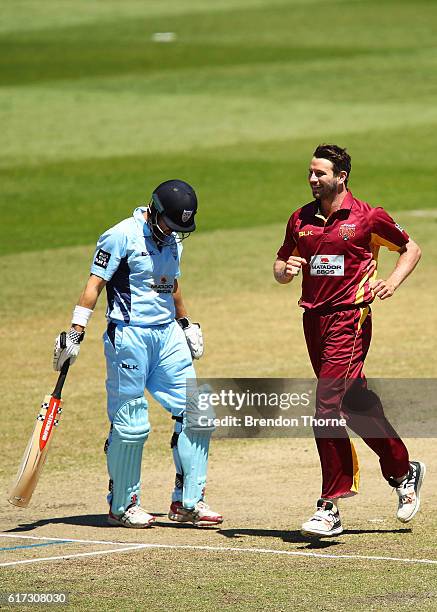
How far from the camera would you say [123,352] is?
9422 mm

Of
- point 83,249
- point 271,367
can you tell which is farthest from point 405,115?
point 271,367

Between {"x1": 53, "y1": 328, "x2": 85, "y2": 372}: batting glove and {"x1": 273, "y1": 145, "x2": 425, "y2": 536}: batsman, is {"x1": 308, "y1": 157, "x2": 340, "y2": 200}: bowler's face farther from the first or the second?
{"x1": 53, "y1": 328, "x2": 85, "y2": 372}: batting glove

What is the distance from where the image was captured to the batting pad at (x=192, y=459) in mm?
9547

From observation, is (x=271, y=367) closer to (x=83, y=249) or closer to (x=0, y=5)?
(x=83, y=249)

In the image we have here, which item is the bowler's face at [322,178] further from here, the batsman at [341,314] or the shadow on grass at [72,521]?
the shadow on grass at [72,521]

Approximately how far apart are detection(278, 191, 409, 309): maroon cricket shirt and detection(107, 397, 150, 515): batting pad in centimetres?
133

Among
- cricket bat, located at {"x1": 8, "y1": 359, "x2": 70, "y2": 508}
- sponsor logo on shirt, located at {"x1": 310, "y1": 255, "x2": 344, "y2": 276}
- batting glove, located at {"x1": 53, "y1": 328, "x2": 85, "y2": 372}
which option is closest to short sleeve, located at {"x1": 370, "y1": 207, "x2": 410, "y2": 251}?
sponsor logo on shirt, located at {"x1": 310, "y1": 255, "x2": 344, "y2": 276}

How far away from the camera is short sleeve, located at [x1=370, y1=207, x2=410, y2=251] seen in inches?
361

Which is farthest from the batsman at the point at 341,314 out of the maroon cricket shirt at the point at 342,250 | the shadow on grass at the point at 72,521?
the shadow on grass at the point at 72,521

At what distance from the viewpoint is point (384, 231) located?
30.2 feet

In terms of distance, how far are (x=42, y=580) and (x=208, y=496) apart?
2491 millimetres

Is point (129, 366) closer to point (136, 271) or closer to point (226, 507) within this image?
point (136, 271)

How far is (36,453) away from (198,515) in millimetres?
1144
